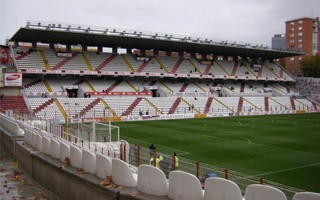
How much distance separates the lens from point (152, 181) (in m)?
6.45

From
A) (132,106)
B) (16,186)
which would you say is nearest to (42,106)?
(132,106)

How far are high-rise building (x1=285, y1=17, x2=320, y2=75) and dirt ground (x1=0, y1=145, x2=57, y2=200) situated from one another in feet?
327

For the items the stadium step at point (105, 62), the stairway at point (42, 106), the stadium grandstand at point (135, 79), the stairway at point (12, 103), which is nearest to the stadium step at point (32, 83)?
the stadium grandstand at point (135, 79)

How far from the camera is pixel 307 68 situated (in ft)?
285

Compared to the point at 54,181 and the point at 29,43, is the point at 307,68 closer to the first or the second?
the point at 29,43

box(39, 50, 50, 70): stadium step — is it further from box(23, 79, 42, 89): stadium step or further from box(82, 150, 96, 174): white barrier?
box(82, 150, 96, 174): white barrier

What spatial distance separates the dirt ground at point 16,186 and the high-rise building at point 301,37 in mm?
99665

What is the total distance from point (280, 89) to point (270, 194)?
229 feet

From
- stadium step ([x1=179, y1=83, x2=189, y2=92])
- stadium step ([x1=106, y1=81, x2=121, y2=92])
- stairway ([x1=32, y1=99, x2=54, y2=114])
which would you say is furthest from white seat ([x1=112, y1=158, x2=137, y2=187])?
stadium step ([x1=179, y1=83, x2=189, y2=92])

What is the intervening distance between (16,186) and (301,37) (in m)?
108

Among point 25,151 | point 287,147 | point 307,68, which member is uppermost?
point 307,68

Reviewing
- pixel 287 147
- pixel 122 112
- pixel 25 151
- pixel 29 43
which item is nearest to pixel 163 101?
pixel 122 112

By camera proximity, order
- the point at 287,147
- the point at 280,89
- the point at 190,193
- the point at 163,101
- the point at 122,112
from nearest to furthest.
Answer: the point at 190,193 < the point at 287,147 < the point at 122,112 < the point at 163,101 < the point at 280,89

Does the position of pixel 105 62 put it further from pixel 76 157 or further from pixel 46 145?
pixel 76 157
